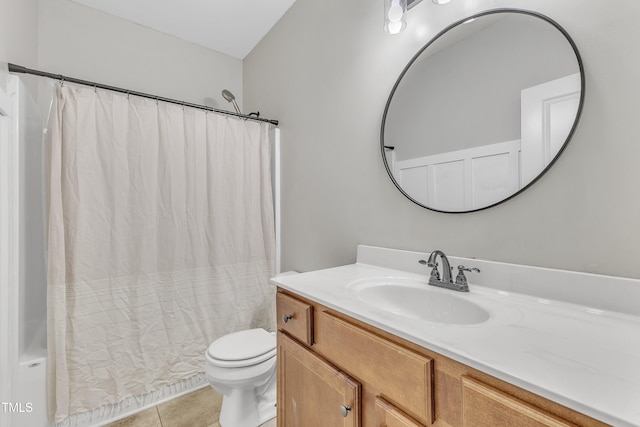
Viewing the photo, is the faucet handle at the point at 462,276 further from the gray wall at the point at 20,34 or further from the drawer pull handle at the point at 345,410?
the gray wall at the point at 20,34

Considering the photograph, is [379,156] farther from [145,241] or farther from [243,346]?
[145,241]

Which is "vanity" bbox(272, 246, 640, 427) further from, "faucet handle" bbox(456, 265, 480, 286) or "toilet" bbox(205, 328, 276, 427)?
"toilet" bbox(205, 328, 276, 427)

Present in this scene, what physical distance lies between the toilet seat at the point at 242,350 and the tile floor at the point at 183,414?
17.3 inches

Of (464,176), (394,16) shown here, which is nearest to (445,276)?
(464,176)

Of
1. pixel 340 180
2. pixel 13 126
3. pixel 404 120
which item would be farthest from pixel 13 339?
pixel 404 120

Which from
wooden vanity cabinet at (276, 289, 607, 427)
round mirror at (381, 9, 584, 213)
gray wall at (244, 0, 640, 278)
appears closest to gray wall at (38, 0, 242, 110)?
gray wall at (244, 0, 640, 278)

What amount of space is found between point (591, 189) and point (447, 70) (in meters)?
0.65

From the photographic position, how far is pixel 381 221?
1.31 m

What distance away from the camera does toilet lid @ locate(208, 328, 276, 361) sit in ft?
4.55

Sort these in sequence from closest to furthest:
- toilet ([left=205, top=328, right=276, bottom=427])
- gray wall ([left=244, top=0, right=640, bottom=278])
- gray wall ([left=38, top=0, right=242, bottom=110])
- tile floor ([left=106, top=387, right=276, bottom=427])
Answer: gray wall ([left=244, top=0, right=640, bottom=278]) < toilet ([left=205, top=328, right=276, bottom=427]) < tile floor ([left=106, top=387, right=276, bottom=427]) < gray wall ([left=38, top=0, right=242, bottom=110])

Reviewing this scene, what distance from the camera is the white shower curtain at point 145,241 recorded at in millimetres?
1407

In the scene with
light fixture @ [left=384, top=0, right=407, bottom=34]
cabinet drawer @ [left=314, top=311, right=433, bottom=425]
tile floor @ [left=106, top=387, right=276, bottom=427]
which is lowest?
tile floor @ [left=106, top=387, right=276, bottom=427]

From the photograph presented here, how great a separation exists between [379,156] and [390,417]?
1043 millimetres

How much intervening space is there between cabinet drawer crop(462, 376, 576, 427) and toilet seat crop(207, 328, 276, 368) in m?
1.14
